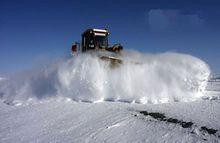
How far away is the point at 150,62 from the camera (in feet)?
36.6

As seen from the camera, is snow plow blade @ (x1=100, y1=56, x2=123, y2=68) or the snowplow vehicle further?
the snowplow vehicle

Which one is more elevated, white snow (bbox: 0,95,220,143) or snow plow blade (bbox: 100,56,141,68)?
snow plow blade (bbox: 100,56,141,68)

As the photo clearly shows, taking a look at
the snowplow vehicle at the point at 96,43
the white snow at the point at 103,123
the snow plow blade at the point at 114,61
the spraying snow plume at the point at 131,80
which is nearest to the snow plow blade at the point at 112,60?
the snow plow blade at the point at 114,61

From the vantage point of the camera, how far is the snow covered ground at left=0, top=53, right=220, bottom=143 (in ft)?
19.4

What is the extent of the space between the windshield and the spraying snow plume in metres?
2.94

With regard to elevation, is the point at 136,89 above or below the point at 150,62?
below

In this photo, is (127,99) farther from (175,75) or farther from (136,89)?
(175,75)

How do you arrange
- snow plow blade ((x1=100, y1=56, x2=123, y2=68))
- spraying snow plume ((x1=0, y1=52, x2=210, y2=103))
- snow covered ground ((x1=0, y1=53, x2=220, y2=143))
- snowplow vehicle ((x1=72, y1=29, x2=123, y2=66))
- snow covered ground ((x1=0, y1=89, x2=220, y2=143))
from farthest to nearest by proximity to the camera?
1. snowplow vehicle ((x1=72, y1=29, x2=123, y2=66))
2. snow plow blade ((x1=100, y1=56, x2=123, y2=68))
3. spraying snow plume ((x1=0, y1=52, x2=210, y2=103))
4. snow covered ground ((x1=0, y1=53, x2=220, y2=143))
5. snow covered ground ((x1=0, y1=89, x2=220, y2=143))

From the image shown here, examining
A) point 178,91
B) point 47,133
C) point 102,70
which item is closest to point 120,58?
point 102,70

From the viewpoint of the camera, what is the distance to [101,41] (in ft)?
46.4

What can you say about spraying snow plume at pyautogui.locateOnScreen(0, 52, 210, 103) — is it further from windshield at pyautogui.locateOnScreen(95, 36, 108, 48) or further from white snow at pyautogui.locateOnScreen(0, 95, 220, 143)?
windshield at pyautogui.locateOnScreen(95, 36, 108, 48)

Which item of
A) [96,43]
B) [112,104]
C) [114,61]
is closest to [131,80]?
[114,61]

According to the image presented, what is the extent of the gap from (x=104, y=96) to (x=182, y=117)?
4241mm

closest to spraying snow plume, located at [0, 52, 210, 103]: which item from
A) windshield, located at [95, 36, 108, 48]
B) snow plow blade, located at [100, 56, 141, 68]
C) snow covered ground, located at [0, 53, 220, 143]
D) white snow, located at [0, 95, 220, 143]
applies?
snow covered ground, located at [0, 53, 220, 143]
